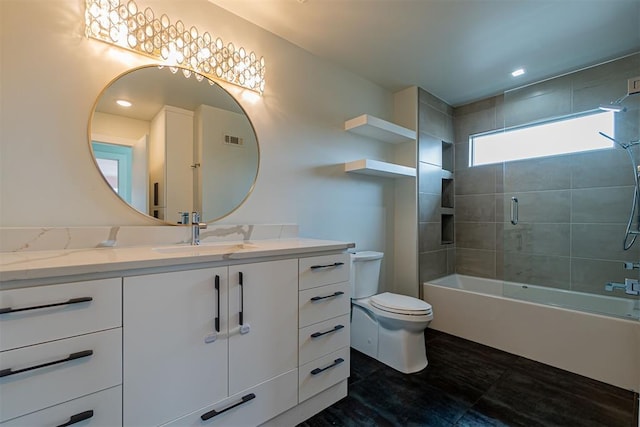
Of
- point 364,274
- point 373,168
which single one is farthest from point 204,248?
point 373,168

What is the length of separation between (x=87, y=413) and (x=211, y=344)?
42cm

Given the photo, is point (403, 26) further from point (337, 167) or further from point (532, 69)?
point (532, 69)

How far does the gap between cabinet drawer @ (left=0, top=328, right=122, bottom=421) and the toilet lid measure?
5.41 ft

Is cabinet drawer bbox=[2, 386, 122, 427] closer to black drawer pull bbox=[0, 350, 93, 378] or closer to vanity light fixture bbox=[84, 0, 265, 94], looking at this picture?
black drawer pull bbox=[0, 350, 93, 378]

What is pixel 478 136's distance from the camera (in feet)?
10.8

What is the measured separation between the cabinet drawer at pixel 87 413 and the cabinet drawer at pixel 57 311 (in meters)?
0.22

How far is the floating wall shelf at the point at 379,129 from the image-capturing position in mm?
2371

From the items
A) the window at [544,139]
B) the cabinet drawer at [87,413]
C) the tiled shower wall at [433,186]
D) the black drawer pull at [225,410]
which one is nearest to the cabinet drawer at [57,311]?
the cabinet drawer at [87,413]

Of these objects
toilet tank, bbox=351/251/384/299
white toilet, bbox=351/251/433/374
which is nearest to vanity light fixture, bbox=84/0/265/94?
toilet tank, bbox=351/251/384/299

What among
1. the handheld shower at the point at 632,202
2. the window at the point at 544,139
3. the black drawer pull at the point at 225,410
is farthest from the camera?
the window at the point at 544,139

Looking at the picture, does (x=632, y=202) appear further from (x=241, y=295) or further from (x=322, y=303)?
(x=241, y=295)

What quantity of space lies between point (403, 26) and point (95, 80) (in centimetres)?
193

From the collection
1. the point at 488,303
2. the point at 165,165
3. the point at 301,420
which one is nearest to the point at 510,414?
the point at 488,303

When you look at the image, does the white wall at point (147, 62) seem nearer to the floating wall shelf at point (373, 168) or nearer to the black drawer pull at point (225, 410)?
the floating wall shelf at point (373, 168)
